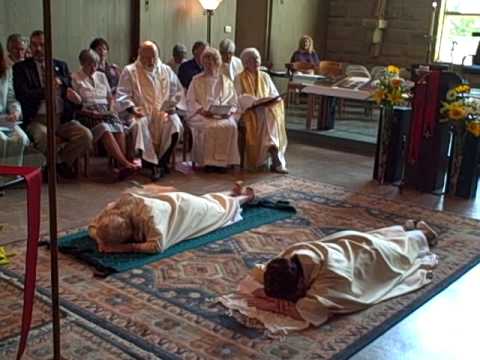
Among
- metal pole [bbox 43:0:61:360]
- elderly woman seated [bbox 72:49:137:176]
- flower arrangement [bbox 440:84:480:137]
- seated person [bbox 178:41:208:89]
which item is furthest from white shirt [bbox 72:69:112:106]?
metal pole [bbox 43:0:61:360]

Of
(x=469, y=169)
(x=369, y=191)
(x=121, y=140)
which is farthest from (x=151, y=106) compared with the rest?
(x=469, y=169)

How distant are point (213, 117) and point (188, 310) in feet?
11.1

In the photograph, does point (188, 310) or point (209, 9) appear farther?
point (209, 9)

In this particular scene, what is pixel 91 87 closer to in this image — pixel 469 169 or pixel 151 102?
pixel 151 102

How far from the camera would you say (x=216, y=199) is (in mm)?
4512

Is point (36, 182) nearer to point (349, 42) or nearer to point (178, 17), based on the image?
point (178, 17)

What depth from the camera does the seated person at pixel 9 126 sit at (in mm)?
5050

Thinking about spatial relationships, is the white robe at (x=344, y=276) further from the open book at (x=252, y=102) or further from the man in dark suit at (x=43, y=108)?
the open book at (x=252, y=102)

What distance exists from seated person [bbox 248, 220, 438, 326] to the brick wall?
8.19 meters

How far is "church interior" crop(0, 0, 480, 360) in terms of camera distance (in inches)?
115

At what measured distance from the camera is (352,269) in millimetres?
3207

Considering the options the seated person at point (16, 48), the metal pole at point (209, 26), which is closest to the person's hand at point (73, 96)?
the seated person at point (16, 48)

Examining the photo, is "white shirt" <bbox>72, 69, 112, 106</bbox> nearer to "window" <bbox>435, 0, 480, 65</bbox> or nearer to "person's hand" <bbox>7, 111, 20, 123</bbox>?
"person's hand" <bbox>7, 111, 20, 123</bbox>

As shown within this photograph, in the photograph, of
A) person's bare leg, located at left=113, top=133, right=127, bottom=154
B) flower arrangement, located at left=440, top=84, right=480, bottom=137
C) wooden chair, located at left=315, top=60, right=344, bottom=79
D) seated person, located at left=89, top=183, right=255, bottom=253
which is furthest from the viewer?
wooden chair, located at left=315, top=60, right=344, bottom=79
